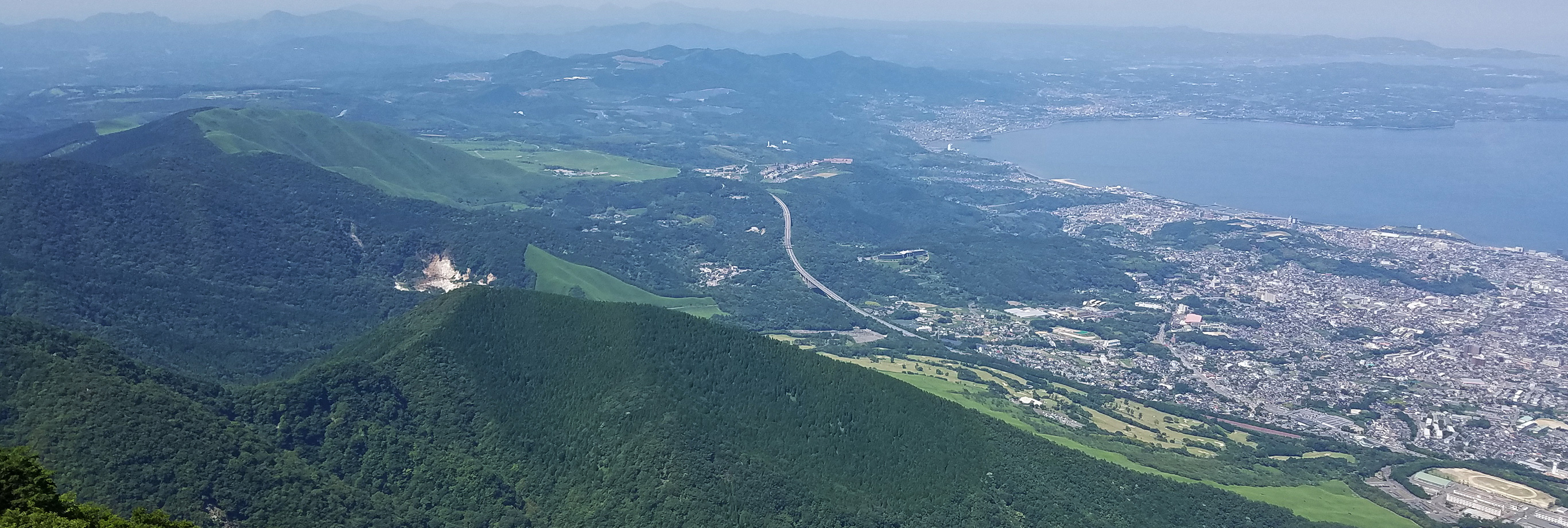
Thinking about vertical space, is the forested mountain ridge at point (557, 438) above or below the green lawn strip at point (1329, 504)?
above

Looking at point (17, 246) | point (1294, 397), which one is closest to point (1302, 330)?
point (1294, 397)

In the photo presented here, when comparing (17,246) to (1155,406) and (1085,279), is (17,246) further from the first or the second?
(1085,279)

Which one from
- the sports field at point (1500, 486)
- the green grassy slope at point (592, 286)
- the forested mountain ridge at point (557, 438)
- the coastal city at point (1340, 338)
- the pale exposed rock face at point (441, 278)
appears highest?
the forested mountain ridge at point (557, 438)

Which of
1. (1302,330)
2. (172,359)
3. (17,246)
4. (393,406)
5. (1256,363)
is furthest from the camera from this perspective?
(1302,330)

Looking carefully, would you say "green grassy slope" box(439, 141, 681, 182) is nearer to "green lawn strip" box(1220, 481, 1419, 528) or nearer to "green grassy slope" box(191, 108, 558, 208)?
"green grassy slope" box(191, 108, 558, 208)

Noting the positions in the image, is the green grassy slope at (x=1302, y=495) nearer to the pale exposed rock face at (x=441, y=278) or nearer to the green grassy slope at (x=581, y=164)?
the pale exposed rock face at (x=441, y=278)

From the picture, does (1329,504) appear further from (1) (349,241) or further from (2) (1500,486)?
(1) (349,241)

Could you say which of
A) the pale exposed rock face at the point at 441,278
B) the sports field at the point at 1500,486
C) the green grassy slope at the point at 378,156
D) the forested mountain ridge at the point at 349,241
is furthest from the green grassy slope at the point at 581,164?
the sports field at the point at 1500,486

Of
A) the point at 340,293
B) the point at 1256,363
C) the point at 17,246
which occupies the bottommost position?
the point at 1256,363
